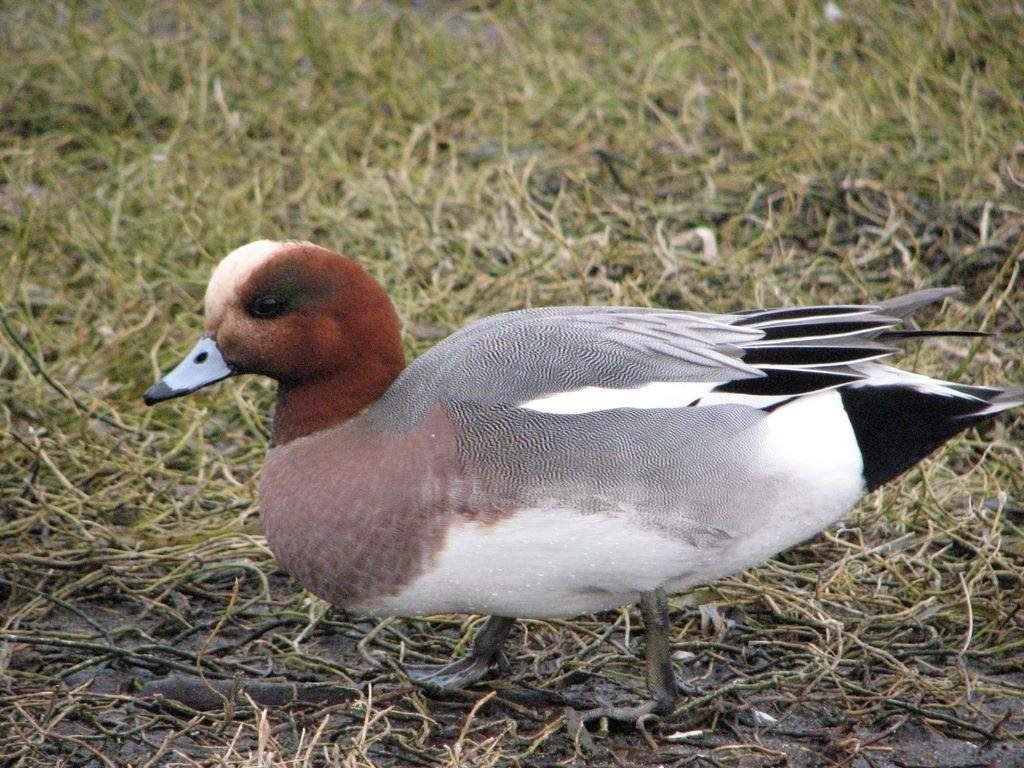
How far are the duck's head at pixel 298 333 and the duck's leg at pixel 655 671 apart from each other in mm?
678

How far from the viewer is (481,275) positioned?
4094 mm

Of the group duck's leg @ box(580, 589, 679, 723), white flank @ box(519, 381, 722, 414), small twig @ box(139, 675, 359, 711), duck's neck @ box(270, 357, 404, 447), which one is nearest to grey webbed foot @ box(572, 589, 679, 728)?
duck's leg @ box(580, 589, 679, 723)

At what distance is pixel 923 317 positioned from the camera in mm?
4074

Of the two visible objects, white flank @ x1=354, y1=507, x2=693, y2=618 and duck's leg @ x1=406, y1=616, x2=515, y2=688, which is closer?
white flank @ x1=354, y1=507, x2=693, y2=618

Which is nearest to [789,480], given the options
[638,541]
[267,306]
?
[638,541]

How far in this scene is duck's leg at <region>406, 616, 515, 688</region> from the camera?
2.80 m

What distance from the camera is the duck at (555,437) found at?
8.04 feet

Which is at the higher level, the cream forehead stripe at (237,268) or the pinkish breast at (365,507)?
the cream forehead stripe at (237,268)

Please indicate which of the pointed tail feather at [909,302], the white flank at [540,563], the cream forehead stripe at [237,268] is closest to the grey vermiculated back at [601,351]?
the pointed tail feather at [909,302]

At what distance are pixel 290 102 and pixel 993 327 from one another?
2.70 meters

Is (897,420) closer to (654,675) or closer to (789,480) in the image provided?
(789,480)

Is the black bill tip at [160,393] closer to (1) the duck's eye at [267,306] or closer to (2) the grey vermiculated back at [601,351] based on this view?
(1) the duck's eye at [267,306]

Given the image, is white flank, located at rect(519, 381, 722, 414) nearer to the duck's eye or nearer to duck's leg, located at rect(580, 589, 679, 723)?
duck's leg, located at rect(580, 589, 679, 723)

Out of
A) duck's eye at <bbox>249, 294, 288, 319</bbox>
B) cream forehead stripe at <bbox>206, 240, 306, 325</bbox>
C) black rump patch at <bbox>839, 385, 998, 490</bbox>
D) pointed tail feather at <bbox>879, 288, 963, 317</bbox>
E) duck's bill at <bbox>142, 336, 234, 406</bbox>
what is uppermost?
cream forehead stripe at <bbox>206, 240, 306, 325</bbox>
